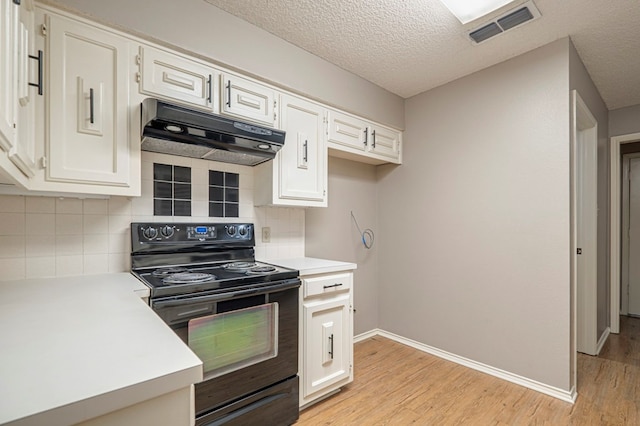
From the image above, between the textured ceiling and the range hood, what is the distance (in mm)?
782

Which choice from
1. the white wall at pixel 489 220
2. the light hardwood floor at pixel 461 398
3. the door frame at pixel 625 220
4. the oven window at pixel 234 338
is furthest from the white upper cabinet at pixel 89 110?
the door frame at pixel 625 220

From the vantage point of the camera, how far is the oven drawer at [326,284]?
76.9 inches

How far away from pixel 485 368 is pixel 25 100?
10.6ft

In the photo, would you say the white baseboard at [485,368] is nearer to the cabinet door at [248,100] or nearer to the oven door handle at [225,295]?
the oven door handle at [225,295]

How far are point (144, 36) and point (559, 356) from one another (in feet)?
10.6

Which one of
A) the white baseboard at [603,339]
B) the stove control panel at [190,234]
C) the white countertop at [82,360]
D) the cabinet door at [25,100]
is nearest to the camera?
the white countertop at [82,360]

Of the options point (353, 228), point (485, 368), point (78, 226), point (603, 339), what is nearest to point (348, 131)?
point (353, 228)

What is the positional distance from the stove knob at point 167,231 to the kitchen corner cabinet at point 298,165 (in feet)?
2.12

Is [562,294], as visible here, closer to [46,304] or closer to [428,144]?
[428,144]

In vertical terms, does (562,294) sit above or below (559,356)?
above

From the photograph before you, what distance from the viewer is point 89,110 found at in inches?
58.5

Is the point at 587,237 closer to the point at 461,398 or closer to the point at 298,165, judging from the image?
the point at 461,398

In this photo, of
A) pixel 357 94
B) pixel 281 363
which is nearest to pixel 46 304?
pixel 281 363

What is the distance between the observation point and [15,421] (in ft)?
1.46
